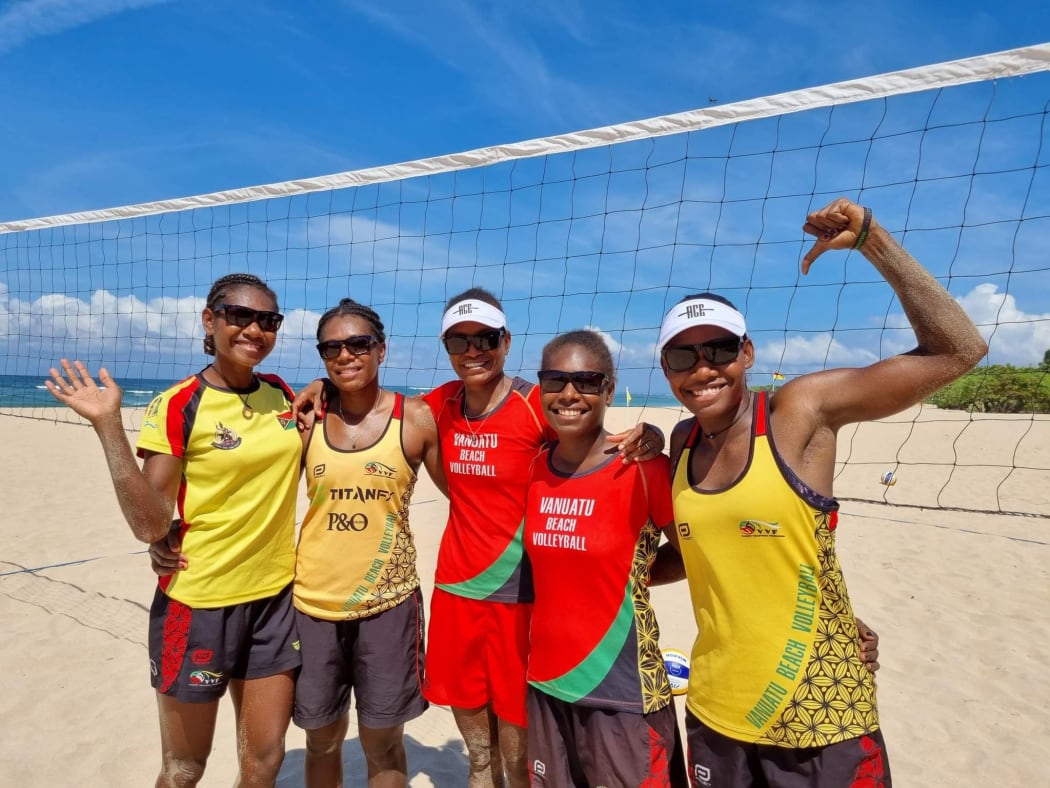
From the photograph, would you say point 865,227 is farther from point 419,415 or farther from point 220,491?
point 220,491

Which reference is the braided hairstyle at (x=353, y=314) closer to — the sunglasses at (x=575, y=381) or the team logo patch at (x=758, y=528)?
the sunglasses at (x=575, y=381)

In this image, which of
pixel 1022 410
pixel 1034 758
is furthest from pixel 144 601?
pixel 1022 410

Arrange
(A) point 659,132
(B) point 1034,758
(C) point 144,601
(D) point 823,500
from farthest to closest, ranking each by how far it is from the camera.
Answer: (C) point 144,601 < (A) point 659,132 < (B) point 1034,758 < (D) point 823,500

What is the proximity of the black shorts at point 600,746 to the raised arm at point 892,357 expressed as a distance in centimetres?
94

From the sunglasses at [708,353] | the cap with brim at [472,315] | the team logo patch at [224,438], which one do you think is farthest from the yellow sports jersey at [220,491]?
the sunglasses at [708,353]

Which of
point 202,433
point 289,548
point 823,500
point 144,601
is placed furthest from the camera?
point 144,601

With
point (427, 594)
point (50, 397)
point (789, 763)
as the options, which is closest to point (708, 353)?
point (789, 763)

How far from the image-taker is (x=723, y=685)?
5.21ft

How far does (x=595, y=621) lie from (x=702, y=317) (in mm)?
865

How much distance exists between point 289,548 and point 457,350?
0.89m

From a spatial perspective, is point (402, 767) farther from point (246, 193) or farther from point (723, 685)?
point (246, 193)

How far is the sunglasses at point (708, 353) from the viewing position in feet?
5.46

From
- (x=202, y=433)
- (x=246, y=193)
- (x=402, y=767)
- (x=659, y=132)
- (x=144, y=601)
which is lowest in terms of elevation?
(x=144, y=601)

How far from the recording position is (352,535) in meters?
2.19
